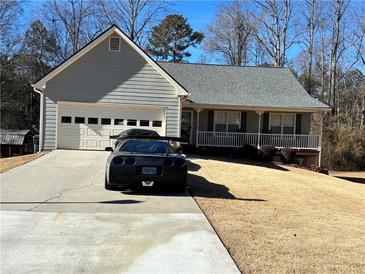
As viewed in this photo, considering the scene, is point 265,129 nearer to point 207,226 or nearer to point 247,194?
point 247,194

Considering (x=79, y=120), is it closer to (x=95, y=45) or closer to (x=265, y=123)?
(x=95, y=45)

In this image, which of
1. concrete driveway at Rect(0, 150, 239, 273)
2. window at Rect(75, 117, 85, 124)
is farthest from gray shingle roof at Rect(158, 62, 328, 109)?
concrete driveway at Rect(0, 150, 239, 273)

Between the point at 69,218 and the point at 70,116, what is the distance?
1456cm

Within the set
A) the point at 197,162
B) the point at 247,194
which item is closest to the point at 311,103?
the point at 197,162

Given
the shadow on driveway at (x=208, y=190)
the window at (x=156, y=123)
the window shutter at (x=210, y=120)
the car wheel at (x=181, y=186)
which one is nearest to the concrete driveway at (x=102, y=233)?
the car wheel at (x=181, y=186)

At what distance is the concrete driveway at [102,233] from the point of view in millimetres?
5578

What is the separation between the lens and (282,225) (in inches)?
322

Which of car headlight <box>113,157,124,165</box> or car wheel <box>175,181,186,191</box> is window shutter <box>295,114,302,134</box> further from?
car headlight <box>113,157,124,165</box>

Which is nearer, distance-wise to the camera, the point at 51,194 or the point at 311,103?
the point at 51,194

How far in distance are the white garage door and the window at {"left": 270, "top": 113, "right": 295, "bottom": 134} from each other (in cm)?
868

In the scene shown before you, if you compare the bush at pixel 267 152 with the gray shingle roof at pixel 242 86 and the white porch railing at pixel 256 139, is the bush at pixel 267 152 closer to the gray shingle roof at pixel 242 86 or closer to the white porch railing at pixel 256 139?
the white porch railing at pixel 256 139

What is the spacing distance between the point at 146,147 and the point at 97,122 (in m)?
11.0

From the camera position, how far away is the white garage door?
71.8 ft

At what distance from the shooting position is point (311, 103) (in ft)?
87.8
